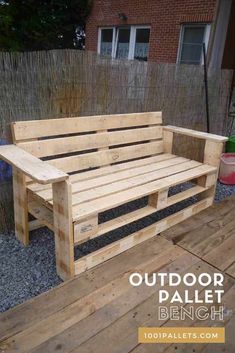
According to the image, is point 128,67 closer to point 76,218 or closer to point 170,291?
point 76,218

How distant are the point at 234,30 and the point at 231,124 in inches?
48.2

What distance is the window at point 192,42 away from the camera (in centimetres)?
692

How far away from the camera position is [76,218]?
1.60 metres

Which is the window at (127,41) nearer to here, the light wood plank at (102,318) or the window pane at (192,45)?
the window pane at (192,45)

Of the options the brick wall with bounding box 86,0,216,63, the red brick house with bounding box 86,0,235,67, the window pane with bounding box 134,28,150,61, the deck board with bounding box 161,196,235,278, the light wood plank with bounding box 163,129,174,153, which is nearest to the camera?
the deck board with bounding box 161,196,235,278

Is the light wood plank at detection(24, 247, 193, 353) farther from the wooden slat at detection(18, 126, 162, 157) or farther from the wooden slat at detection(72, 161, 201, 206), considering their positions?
the wooden slat at detection(18, 126, 162, 157)

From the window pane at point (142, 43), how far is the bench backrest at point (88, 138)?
6.38m

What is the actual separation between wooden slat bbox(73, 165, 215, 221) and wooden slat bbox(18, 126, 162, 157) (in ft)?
1.67

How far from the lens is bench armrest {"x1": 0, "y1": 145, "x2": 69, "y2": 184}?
1471mm

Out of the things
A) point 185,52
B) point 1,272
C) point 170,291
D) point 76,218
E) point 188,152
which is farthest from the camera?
point 185,52

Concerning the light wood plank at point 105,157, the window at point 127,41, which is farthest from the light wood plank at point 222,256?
the window at point 127,41

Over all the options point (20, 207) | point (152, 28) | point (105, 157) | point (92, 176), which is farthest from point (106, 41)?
point (20, 207)

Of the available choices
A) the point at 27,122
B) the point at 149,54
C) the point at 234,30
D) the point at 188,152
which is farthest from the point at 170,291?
the point at 149,54

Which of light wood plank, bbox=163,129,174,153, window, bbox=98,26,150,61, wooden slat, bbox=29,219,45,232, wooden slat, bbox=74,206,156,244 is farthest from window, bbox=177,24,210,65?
wooden slat, bbox=29,219,45,232
